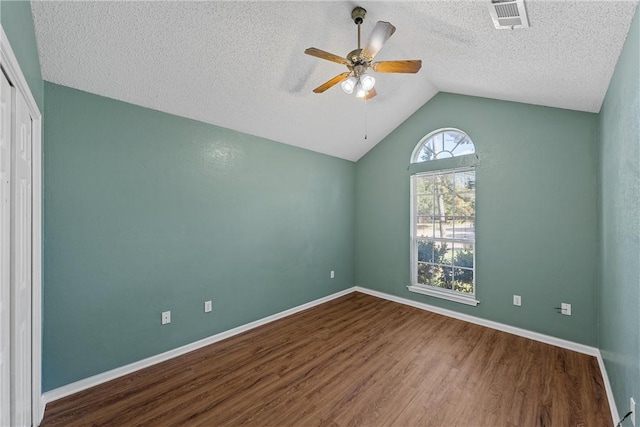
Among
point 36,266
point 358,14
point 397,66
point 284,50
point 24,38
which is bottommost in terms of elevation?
point 36,266

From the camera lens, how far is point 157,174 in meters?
2.39

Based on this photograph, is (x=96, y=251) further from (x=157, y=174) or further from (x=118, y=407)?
(x=118, y=407)

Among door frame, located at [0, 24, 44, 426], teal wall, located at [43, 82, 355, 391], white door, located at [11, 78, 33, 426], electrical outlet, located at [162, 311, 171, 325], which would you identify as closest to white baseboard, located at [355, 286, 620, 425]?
teal wall, located at [43, 82, 355, 391]

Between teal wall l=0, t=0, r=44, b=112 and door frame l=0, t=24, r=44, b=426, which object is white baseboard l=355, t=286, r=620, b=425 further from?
teal wall l=0, t=0, r=44, b=112

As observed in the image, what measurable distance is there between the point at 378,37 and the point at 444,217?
263 cm

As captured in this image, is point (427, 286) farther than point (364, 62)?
Yes

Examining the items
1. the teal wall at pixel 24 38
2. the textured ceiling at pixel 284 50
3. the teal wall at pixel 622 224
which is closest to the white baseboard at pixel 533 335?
the teal wall at pixel 622 224

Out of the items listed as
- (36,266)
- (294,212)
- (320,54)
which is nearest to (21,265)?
(36,266)

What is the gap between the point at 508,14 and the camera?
1.53 m

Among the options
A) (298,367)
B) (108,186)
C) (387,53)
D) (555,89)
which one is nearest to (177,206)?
(108,186)

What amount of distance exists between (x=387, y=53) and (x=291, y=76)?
946 millimetres

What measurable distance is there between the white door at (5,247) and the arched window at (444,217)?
3.82m

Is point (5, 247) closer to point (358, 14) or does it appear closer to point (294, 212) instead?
point (358, 14)

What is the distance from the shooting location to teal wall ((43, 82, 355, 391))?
1954 mm
